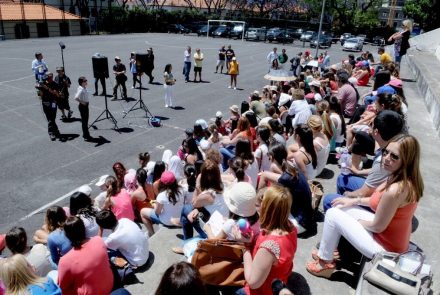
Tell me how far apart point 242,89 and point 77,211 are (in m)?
15.3

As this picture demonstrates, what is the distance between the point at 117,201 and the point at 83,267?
2025 mm

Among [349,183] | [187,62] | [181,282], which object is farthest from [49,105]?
[187,62]

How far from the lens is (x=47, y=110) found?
11.2 m

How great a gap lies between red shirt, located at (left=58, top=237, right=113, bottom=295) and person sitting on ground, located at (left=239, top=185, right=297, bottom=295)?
63.7 inches

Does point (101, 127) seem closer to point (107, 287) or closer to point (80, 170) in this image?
point (80, 170)

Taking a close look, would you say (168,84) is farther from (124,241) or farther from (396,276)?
(396,276)

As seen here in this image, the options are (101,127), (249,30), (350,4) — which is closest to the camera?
(101,127)

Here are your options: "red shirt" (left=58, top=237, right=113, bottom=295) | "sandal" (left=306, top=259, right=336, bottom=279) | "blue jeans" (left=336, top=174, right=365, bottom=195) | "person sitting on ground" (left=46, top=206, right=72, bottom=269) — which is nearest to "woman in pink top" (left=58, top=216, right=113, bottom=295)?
"red shirt" (left=58, top=237, right=113, bottom=295)

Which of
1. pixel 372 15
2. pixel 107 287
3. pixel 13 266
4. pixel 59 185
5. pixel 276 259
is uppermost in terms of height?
pixel 372 15

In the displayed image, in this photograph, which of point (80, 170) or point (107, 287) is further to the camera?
point (80, 170)

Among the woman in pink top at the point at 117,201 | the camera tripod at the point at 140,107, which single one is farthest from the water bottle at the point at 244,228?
the camera tripod at the point at 140,107

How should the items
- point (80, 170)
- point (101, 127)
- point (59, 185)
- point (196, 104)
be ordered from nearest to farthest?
point (59, 185)
point (80, 170)
point (101, 127)
point (196, 104)

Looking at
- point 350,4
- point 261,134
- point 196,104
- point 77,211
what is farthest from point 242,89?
point 350,4

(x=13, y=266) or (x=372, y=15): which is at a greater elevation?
(x=372, y=15)
